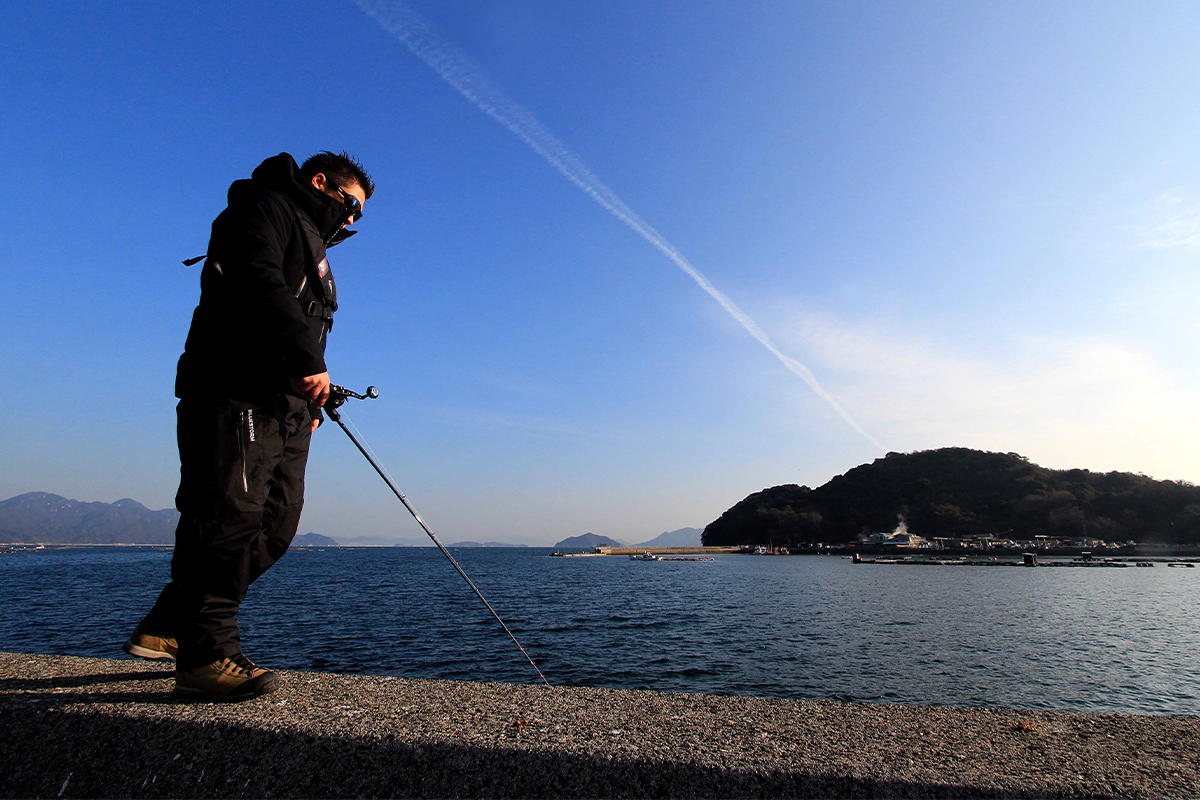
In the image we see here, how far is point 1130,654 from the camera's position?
55.6 feet

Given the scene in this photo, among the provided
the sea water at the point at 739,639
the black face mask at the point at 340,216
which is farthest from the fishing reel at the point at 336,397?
the sea water at the point at 739,639

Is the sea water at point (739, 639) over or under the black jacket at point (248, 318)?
under

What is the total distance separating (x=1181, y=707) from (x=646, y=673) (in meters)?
10.3

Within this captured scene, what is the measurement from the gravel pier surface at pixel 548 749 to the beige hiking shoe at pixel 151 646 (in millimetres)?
260

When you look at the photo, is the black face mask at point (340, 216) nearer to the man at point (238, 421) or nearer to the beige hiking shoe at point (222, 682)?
the man at point (238, 421)

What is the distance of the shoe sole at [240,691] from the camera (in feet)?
6.19

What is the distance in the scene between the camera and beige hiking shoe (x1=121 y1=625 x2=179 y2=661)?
2250 millimetres

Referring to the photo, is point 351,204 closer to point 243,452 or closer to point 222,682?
point 243,452

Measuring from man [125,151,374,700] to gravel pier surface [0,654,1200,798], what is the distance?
252 millimetres

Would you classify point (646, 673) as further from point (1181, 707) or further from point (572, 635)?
point (1181, 707)

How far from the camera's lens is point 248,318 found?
2.03 metres

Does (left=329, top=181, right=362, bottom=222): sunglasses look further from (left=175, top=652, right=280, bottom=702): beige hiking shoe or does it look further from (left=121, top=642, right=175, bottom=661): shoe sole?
(left=121, top=642, right=175, bottom=661): shoe sole

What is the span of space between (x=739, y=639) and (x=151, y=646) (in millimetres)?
18703

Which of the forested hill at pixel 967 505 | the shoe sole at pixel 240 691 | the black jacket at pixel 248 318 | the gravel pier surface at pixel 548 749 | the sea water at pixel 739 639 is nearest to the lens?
the gravel pier surface at pixel 548 749
